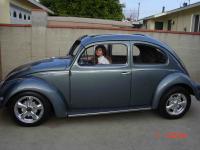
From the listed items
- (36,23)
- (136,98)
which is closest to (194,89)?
(136,98)

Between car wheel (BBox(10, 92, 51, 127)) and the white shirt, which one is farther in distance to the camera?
the white shirt

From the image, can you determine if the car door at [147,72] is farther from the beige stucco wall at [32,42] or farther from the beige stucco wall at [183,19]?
the beige stucco wall at [183,19]

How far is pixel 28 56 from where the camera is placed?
8.17m

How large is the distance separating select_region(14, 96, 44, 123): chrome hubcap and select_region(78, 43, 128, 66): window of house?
1.07 m

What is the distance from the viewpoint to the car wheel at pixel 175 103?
17.1ft

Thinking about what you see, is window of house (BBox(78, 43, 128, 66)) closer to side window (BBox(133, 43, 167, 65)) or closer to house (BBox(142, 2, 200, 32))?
side window (BBox(133, 43, 167, 65))

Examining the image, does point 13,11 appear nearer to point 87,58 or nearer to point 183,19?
point 87,58

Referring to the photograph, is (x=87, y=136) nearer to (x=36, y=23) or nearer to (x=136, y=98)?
(x=136, y=98)

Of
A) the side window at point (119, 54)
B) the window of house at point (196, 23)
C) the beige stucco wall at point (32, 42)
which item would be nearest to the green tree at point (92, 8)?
the window of house at point (196, 23)

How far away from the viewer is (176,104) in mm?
5355

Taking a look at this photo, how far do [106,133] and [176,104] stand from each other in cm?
168

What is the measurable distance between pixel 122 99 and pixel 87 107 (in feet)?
2.27

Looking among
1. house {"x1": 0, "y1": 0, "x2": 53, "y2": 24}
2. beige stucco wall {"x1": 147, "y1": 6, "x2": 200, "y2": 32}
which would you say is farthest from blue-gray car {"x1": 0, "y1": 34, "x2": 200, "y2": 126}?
beige stucco wall {"x1": 147, "y1": 6, "x2": 200, "y2": 32}

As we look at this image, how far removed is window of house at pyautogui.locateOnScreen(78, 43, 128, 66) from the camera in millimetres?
4929
